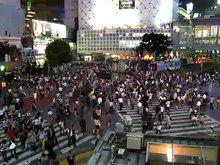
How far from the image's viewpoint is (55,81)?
37.8m

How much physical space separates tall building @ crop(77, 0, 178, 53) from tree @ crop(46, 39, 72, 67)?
144 feet

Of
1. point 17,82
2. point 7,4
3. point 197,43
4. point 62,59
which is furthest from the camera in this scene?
point 197,43

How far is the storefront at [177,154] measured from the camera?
8133 millimetres

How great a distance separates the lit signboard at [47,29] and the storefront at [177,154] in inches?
2713

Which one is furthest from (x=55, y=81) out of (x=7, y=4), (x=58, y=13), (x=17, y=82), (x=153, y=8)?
(x=58, y=13)

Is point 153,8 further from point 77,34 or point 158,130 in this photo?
point 158,130

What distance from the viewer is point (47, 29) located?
81.3 metres

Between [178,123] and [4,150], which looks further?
[178,123]

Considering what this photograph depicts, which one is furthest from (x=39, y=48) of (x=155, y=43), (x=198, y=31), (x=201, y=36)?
(x=201, y=36)

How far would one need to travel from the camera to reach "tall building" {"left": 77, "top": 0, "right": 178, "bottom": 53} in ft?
336

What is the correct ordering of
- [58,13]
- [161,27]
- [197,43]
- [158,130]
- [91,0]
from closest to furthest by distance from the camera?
[158,130], [197,43], [161,27], [91,0], [58,13]

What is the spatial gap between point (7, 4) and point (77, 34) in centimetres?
3525

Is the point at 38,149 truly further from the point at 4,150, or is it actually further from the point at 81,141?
the point at 81,141

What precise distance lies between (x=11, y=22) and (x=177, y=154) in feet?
229
